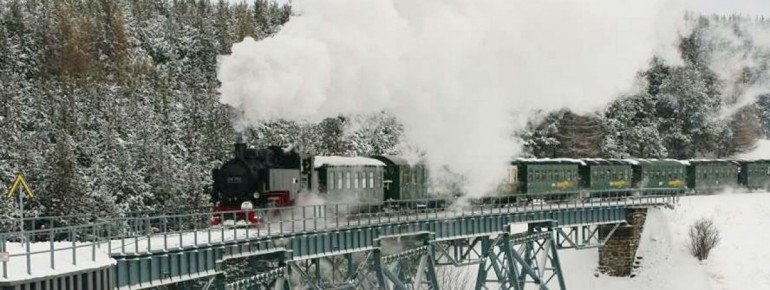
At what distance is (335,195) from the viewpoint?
4291cm

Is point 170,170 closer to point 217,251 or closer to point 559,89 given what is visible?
point 559,89

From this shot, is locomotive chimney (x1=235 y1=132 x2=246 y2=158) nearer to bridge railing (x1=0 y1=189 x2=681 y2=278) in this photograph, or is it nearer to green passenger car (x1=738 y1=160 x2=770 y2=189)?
bridge railing (x1=0 y1=189 x2=681 y2=278)

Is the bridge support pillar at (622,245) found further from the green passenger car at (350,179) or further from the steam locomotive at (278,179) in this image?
the steam locomotive at (278,179)

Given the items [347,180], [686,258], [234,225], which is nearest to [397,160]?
[347,180]

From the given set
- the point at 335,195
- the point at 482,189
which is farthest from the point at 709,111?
the point at 335,195

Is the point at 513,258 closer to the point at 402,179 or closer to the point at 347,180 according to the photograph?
the point at 402,179

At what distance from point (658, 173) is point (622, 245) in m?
15.7

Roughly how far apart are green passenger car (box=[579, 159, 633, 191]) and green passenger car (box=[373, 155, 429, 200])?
64.2 ft

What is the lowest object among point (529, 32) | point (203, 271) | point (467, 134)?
point (203, 271)

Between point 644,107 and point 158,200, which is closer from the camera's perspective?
point 158,200

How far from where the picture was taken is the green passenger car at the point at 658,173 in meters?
73.1

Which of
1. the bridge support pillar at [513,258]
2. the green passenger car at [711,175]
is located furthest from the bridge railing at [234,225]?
the green passenger car at [711,175]

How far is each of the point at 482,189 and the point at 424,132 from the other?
422cm

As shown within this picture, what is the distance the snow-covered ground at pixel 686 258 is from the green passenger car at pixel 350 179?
56.8 feet
